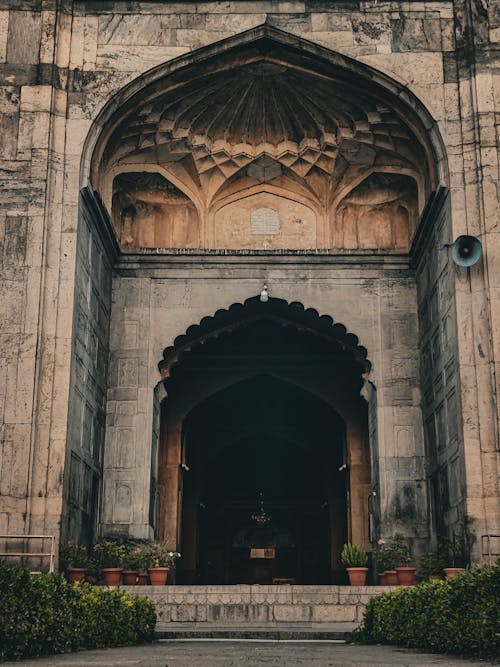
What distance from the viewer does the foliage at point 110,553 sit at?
17.0 m

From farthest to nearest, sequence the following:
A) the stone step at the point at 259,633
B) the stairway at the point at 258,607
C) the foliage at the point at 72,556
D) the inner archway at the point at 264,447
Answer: the inner archway at the point at 264,447
the foliage at the point at 72,556
the stairway at the point at 258,607
the stone step at the point at 259,633

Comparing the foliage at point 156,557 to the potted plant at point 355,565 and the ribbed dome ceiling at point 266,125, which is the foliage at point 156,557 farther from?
the ribbed dome ceiling at point 266,125

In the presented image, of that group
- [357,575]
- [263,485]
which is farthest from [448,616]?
[263,485]

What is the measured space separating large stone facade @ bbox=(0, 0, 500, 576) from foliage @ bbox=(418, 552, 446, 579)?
720 millimetres

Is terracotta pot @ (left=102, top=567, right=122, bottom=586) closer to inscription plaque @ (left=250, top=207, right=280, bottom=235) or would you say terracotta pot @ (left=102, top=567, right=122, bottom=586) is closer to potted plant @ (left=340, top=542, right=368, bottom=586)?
potted plant @ (left=340, top=542, right=368, bottom=586)

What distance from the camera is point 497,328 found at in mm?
16047

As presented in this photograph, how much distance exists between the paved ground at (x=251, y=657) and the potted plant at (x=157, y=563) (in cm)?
590

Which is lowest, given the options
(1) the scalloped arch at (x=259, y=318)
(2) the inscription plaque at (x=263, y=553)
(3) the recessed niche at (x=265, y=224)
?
(2) the inscription plaque at (x=263, y=553)

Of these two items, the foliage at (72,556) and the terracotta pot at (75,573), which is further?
the terracotta pot at (75,573)

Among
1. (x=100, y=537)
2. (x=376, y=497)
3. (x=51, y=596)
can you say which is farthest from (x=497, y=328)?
(x=51, y=596)

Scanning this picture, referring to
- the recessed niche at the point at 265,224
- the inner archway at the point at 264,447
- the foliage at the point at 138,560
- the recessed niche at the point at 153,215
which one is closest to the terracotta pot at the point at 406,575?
the inner archway at the point at 264,447

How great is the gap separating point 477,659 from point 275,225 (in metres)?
14.2

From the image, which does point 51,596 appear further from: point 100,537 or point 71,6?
point 71,6

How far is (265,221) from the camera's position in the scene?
21.2 m
